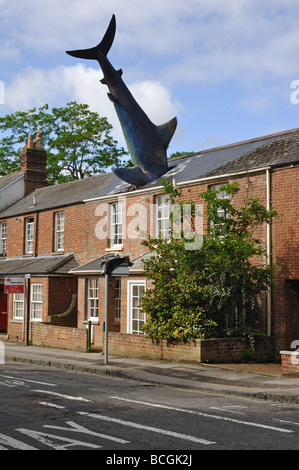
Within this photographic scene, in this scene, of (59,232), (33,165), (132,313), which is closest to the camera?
(132,313)

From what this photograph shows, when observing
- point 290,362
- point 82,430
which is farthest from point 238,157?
point 82,430

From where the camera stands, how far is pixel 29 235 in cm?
2908

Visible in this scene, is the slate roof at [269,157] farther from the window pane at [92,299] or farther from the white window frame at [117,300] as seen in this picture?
the window pane at [92,299]

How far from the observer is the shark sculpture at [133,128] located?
73.4 ft

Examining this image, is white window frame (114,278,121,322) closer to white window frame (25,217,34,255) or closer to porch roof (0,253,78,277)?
porch roof (0,253,78,277)

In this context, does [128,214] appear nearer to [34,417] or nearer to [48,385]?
[48,385]

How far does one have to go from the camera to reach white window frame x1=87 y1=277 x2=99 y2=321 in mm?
22906

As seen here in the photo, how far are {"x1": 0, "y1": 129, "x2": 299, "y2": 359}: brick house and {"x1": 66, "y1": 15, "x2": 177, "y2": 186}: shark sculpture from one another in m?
0.66

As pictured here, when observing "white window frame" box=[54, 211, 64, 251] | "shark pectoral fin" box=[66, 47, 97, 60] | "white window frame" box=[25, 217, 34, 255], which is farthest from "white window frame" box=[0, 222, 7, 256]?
"shark pectoral fin" box=[66, 47, 97, 60]

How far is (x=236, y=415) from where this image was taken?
30.6 ft

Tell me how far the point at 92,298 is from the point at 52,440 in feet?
51.2

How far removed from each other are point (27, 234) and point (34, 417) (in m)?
20.9

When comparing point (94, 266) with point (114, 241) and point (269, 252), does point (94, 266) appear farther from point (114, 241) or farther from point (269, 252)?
point (269, 252)
